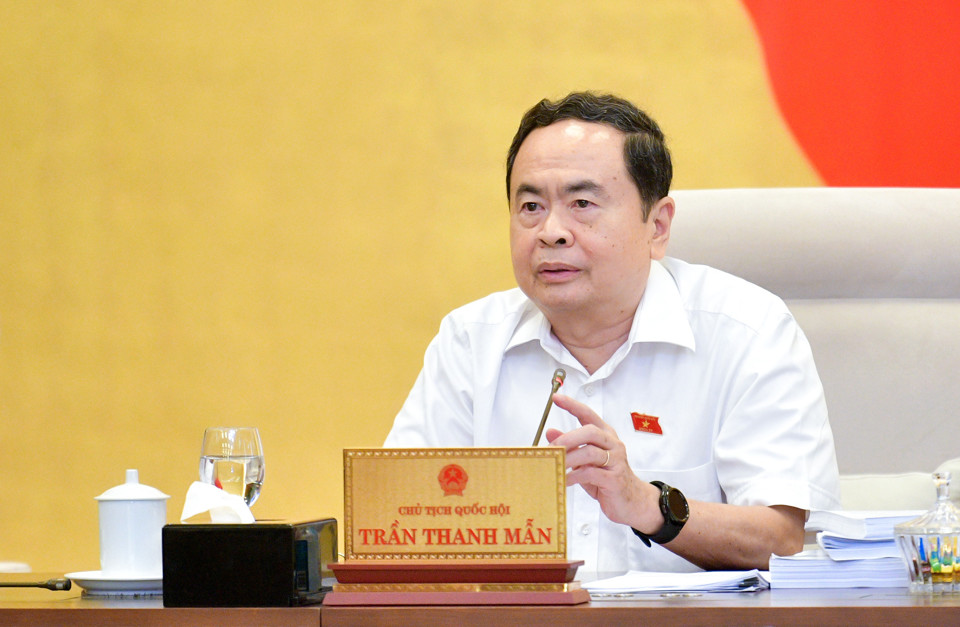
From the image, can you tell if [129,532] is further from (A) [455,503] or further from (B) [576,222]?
(B) [576,222]

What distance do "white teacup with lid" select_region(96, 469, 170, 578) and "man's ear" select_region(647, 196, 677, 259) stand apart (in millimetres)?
906

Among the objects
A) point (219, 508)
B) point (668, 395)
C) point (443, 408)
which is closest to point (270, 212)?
point (443, 408)

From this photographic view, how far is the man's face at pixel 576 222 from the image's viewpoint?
1599 millimetres

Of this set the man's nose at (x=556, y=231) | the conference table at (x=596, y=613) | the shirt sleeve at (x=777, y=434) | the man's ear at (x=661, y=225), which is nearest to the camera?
the conference table at (x=596, y=613)

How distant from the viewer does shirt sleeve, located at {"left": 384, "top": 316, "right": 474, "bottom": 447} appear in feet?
5.71

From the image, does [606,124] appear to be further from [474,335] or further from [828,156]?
[828,156]

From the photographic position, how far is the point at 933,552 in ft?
3.15

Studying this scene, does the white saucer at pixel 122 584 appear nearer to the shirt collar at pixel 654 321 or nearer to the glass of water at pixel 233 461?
the glass of water at pixel 233 461

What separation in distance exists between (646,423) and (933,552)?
680 millimetres

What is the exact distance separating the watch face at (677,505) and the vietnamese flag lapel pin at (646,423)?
1.11 feet

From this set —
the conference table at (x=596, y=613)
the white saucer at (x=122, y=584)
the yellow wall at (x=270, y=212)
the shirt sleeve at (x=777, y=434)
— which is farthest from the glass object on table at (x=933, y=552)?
the yellow wall at (x=270, y=212)

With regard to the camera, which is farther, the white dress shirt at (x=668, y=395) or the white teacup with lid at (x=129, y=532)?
the white dress shirt at (x=668, y=395)

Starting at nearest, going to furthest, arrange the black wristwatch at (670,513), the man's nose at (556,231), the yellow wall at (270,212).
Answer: the black wristwatch at (670,513)
the man's nose at (556,231)
the yellow wall at (270,212)

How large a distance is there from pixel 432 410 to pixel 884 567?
846 millimetres
